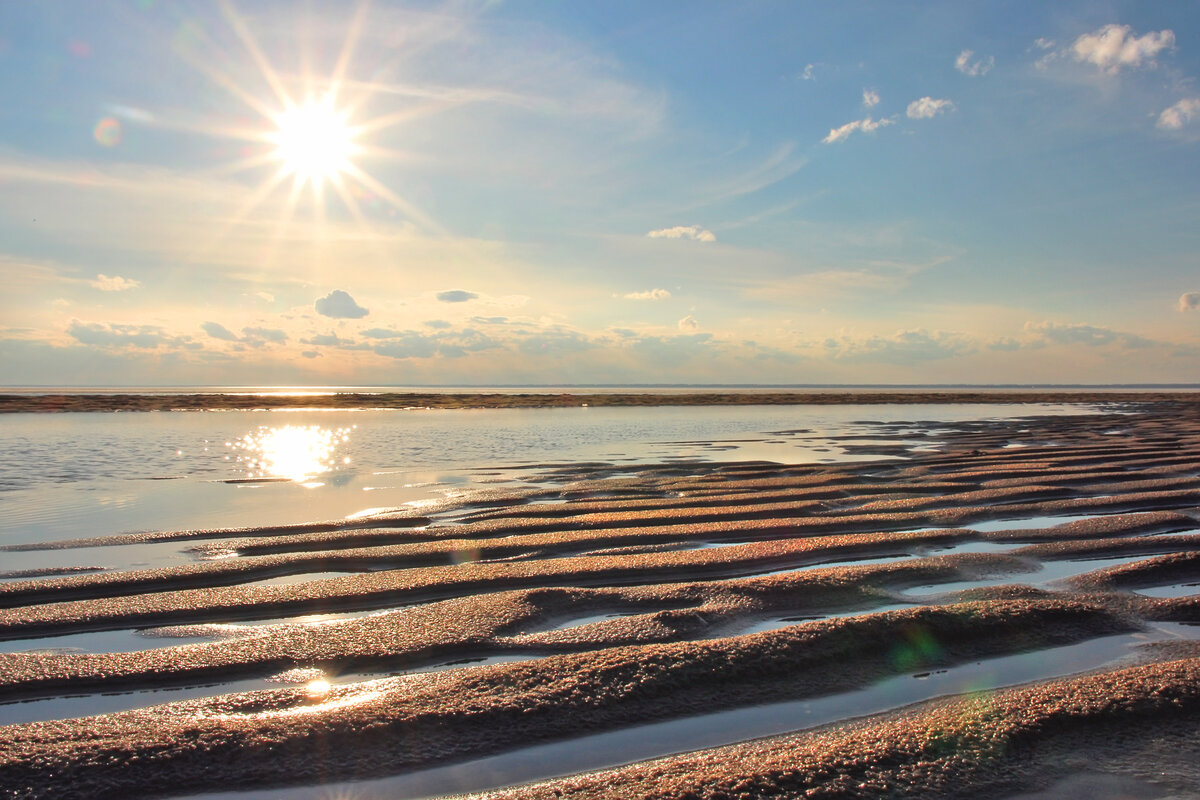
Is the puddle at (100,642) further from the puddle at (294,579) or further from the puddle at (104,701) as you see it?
the puddle at (294,579)

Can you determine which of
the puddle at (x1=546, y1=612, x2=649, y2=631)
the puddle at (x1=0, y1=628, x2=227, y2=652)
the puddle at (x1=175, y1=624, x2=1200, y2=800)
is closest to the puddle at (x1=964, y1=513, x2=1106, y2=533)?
→ the puddle at (x1=175, y1=624, x2=1200, y2=800)

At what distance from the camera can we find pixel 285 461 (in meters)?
21.3

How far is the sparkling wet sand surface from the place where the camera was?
Result: 355 cm

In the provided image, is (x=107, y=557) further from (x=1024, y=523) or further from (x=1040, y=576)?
(x=1024, y=523)

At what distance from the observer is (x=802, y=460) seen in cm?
1970

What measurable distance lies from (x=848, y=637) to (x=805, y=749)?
1.73 m

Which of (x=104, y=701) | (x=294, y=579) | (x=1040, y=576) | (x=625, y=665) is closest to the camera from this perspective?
(x=104, y=701)

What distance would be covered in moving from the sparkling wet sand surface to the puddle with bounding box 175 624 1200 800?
2 cm

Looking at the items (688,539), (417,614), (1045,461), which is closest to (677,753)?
(417,614)

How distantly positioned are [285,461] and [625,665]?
1928 cm

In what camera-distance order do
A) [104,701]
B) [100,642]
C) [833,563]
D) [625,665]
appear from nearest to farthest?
[104,701]
[625,665]
[100,642]
[833,563]

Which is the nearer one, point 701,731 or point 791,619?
point 701,731

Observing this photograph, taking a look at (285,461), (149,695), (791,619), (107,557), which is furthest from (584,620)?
(285,461)

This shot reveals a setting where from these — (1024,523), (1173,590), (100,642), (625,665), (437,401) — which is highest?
(437,401)
